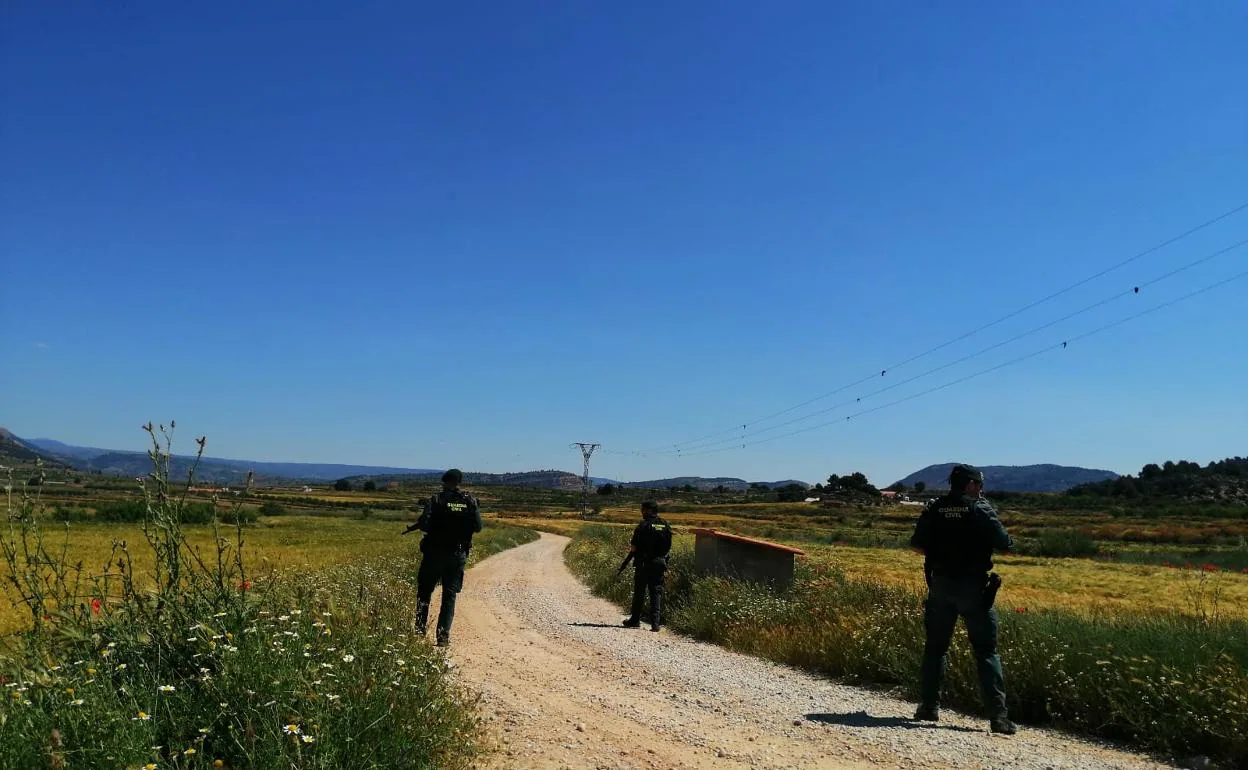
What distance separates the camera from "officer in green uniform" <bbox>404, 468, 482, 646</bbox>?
9195 mm

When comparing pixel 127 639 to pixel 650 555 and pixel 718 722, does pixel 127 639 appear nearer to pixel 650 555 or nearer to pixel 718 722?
pixel 718 722

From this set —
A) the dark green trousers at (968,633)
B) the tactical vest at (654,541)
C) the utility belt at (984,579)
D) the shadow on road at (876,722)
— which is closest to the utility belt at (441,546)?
the tactical vest at (654,541)

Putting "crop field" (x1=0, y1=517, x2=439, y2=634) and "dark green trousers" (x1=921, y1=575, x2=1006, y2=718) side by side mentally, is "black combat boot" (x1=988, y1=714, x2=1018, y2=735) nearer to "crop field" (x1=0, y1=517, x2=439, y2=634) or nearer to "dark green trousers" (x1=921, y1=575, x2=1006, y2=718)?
"dark green trousers" (x1=921, y1=575, x2=1006, y2=718)

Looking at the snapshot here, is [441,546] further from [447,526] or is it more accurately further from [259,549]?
[259,549]

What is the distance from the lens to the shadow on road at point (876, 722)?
19.3 feet

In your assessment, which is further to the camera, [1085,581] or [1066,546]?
[1066,546]

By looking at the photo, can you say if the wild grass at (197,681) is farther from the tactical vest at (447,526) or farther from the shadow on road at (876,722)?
the tactical vest at (447,526)

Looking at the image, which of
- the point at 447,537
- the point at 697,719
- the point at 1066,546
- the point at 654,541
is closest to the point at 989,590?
the point at 697,719

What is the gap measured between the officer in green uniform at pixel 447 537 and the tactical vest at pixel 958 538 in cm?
521

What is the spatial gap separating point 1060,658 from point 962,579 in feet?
3.66

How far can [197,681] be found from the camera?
13.2 ft

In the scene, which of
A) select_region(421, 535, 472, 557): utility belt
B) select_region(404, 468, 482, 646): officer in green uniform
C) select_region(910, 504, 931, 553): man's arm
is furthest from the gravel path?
select_region(910, 504, 931, 553): man's arm

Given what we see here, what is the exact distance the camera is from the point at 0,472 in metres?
4.31

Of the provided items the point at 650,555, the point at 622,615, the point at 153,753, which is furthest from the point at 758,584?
the point at 153,753
